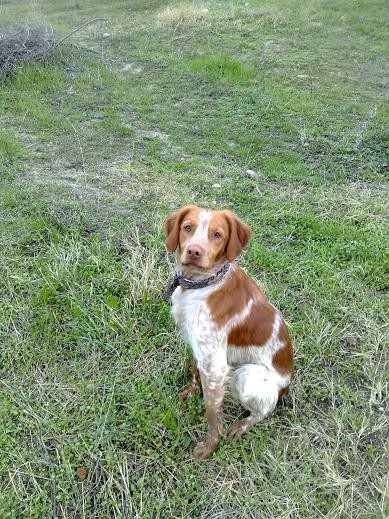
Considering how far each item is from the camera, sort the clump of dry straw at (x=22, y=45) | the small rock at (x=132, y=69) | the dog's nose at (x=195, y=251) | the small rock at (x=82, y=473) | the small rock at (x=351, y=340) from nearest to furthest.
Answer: the dog's nose at (x=195, y=251), the small rock at (x=82, y=473), the small rock at (x=351, y=340), the clump of dry straw at (x=22, y=45), the small rock at (x=132, y=69)

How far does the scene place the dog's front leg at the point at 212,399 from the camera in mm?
2834

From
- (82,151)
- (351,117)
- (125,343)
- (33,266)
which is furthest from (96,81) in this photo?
(125,343)

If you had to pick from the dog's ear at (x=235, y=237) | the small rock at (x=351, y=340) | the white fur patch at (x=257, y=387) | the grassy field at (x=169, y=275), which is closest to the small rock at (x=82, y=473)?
the grassy field at (x=169, y=275)

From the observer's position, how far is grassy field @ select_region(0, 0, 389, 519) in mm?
2807

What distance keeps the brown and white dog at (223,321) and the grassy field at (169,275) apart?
286 mm

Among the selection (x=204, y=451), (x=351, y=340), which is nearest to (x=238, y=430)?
(x=204, y=451)

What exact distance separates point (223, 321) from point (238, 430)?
0.75 meters

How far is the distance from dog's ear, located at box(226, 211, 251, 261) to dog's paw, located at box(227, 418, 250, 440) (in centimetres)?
108

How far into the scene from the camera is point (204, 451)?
2.94 meters

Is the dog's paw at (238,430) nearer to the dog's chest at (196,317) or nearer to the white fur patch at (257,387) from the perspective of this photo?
the white fur patch at (257,387)

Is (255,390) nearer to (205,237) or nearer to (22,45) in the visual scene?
(205,237)

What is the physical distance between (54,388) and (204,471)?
3.83ft

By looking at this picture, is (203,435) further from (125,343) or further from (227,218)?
(227,218)

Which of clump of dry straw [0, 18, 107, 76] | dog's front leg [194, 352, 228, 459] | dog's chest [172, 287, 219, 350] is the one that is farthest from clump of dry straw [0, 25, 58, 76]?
dog's front leg [194, 352, 228, 459]
